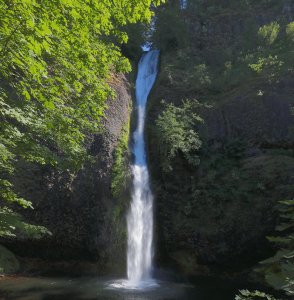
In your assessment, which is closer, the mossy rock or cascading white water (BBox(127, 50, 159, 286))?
the mossy rock

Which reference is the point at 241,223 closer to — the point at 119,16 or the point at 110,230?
the point at 110,230

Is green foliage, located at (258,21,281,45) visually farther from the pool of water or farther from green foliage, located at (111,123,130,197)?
the pool of water

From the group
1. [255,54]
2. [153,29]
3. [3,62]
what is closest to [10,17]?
[3,62]

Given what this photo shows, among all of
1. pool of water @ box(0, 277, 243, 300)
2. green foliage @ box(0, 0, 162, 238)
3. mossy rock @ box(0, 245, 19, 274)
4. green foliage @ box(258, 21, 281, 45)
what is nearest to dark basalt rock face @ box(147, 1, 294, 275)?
pool of water @ box(0, 277, 243, 300)

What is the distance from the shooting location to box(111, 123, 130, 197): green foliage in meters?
17.7

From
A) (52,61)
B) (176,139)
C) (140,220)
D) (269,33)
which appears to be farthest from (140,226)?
(269,33)

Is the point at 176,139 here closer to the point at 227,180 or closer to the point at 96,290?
the point at 227,180

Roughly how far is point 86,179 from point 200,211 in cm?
592

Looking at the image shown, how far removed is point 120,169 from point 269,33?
17.5 metres

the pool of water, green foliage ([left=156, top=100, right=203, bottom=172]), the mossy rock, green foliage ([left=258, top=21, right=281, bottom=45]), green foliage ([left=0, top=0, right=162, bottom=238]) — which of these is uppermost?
green foliage ([left=258, top=21, right=281, bottom=45])

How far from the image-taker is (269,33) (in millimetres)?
27375

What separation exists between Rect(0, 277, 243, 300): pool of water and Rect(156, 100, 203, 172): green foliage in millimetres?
6537

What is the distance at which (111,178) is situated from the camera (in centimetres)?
1780

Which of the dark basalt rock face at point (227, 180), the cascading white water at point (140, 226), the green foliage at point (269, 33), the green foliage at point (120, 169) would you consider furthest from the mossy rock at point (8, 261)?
the green foliage at point (269, 33)
